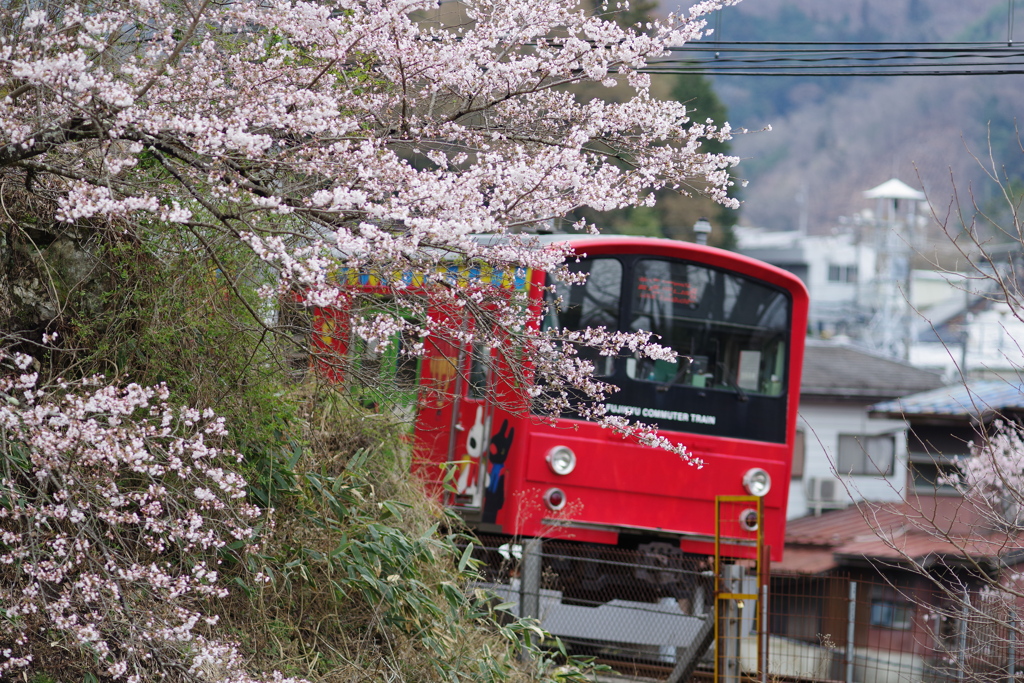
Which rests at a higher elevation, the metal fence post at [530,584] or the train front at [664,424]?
the train front at [664,424]

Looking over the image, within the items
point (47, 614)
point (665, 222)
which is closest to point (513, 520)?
point (47, 614)

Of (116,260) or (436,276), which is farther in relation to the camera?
(116,260)

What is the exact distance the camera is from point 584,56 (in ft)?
17.9

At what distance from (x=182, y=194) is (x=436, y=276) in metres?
1.08

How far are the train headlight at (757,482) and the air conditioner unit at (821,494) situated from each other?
62.4 feet

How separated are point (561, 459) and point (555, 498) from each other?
0.97 feet

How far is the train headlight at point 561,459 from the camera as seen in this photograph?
8.25 meters

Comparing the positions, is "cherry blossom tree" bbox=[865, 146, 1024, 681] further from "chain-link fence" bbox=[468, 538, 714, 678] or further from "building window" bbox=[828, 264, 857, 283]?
"building window" bbox=[828, 264, 857, 283]

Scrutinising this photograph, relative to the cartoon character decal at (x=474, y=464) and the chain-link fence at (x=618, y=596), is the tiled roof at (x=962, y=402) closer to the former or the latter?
the chain-link fence at (x=618, y=596)

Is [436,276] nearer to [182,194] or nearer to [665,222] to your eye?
[182,194]

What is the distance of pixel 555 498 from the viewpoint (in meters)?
8.30

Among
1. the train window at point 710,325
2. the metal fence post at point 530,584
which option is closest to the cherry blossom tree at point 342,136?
the metal fence post at point 530,584

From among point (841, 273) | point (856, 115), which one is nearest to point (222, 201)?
point (841, 273)

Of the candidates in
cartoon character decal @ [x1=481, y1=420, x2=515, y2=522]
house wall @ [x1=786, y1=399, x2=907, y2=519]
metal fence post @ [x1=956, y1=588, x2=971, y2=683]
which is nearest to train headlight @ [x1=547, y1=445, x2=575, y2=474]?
cartoon character decal @ [x1=481, y1=420, x2=515, y2=522]
